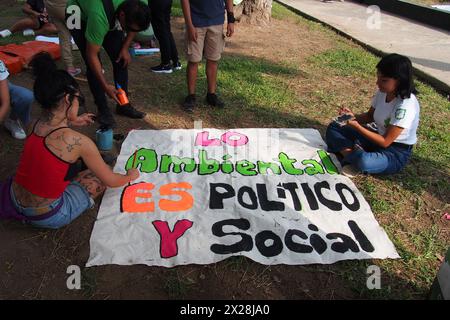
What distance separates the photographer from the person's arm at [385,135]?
2.65 metres

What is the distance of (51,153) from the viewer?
1956mm

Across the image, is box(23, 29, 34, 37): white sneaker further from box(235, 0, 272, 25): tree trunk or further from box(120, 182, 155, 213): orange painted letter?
box(120, 182, 155, 213): orange painted letter

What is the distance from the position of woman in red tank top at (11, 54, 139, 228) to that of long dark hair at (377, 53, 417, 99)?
2.00 metres

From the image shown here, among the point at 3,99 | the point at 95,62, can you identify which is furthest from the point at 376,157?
the point at 3,99

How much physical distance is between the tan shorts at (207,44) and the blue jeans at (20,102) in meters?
1.47

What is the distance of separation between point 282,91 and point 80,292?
3131mm

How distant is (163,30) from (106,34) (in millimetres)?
1662

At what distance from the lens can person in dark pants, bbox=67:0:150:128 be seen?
2.56 meters

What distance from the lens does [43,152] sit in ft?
6.40

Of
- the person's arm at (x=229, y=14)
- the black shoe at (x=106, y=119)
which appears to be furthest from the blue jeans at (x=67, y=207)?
the person's arm at (x=229, y=14)

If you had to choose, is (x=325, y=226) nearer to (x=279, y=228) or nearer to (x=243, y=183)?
(x=279, y=228)

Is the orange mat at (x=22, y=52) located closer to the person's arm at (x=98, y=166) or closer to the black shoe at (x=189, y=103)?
the black shoe at (x=189, y=103)

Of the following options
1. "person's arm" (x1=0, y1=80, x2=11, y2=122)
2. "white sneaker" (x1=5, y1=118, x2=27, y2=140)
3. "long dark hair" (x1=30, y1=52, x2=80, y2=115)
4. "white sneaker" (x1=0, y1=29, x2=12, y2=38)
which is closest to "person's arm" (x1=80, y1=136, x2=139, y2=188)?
"long dark hair" (x1=30, y1=52, x2=80, y2=115)

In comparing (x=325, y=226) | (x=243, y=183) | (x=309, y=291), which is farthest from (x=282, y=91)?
(x=309, y=291)
